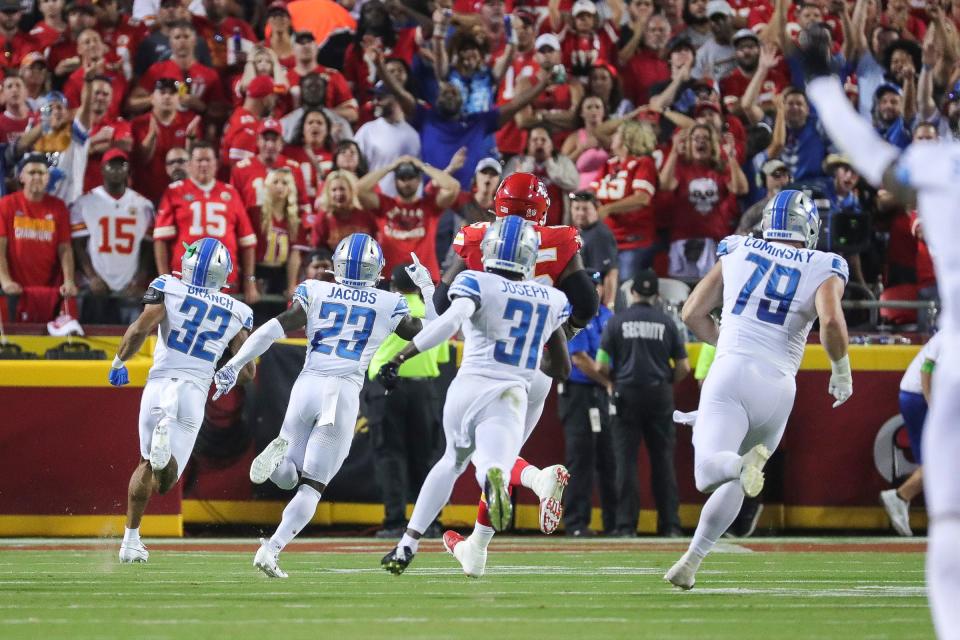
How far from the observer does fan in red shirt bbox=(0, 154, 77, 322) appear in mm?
12172

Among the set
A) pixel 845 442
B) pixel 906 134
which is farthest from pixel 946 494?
pixel 906 134

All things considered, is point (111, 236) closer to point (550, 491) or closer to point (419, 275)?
point (419, 275)

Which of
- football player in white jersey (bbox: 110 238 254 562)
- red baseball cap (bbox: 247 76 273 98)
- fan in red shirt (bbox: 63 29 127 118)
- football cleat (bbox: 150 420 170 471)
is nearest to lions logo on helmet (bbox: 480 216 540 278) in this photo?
football player in white jersey (bbox: 110 238 254 562)

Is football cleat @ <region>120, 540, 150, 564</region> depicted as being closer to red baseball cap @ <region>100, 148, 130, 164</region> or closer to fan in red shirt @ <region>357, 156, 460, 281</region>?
fan in red shirt @ <region>357, 156, 460, 281</region>

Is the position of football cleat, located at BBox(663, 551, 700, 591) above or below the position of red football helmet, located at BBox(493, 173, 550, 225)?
below

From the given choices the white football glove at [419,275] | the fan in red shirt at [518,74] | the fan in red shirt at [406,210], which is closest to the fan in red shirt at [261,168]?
the fan in red shirt at [406,210]

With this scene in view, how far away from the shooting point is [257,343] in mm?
8750

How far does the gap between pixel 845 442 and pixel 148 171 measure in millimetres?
6353

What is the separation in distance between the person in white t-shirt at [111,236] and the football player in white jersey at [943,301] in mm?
8626

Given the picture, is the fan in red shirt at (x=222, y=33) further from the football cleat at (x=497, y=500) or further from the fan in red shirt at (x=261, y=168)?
the football cleat at (x=497, y=500)

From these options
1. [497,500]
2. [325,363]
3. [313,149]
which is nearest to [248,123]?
[313,149]

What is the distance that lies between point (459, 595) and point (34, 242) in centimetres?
630

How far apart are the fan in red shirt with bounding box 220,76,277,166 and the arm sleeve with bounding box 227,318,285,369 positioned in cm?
471

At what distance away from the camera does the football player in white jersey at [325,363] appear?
8703mm
